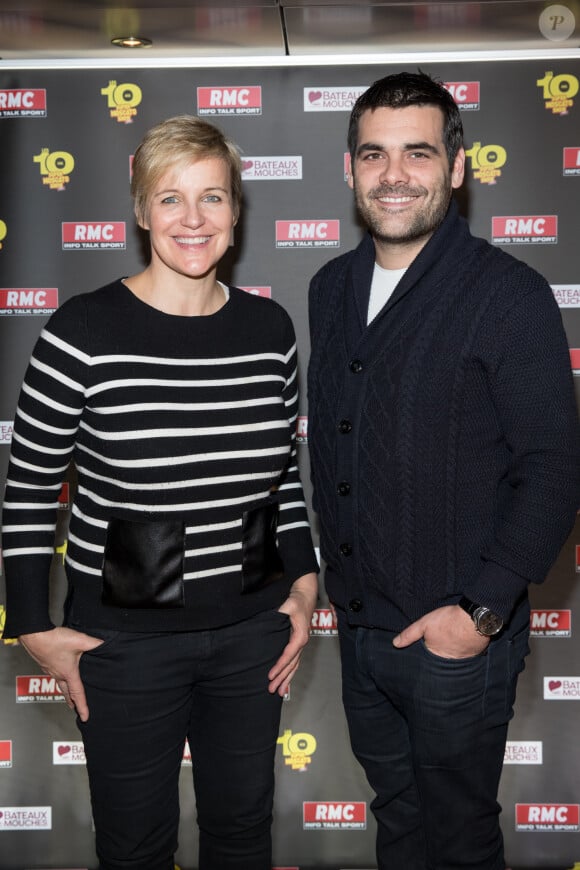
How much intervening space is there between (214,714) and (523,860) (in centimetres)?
160

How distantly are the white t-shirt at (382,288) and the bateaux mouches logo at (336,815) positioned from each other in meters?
1.74

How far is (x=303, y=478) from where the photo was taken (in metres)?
2.83

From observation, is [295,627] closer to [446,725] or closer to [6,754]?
[446,725]

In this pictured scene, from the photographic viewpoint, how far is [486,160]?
2.77m

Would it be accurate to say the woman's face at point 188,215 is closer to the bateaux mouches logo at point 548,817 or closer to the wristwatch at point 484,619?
the wristwatch at point 484,619

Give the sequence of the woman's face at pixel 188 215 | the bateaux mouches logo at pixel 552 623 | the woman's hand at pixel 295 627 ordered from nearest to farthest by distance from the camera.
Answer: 1. the woman's face at pixel 188 215
2. the woman's hand at pixel 295 627
3. the bateaux mouches logo at pixel 552 623

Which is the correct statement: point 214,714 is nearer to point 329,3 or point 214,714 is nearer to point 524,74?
point 329,3

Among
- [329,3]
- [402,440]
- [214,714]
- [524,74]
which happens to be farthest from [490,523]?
[524,74]

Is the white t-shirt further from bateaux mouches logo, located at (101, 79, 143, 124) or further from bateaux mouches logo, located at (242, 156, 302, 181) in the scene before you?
bateaux mouches logo, located at (101, 79, 143, 124)

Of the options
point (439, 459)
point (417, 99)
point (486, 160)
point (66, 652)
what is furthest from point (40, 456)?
point (486, 160)

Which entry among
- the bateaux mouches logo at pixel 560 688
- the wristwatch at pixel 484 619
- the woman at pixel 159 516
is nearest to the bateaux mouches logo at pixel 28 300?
the woman at pixel 159 516

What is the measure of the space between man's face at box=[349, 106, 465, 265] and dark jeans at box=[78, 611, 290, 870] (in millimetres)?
777

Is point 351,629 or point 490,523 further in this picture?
point 351,629

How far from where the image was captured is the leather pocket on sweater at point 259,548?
1759mm
